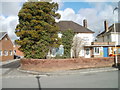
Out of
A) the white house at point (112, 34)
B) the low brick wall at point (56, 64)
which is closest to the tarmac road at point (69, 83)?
the low brick wall at point (56, 64)

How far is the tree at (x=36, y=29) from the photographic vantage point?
16938 mm

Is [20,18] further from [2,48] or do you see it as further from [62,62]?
[2,48]

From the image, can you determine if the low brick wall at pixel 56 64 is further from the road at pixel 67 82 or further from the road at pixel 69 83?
→ the road at pixel 69 83

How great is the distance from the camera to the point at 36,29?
17.2 m

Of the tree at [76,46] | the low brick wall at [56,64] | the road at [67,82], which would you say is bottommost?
the road at [67,82]

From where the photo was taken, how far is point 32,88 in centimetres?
855

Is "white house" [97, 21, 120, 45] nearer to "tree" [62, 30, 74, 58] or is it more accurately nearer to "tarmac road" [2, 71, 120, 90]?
"tree" [62, 30, 74, 58]

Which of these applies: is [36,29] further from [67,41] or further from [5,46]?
[5,46]

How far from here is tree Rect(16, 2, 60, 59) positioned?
16938mm

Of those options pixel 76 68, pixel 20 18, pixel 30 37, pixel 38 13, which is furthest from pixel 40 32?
pixel 76 68

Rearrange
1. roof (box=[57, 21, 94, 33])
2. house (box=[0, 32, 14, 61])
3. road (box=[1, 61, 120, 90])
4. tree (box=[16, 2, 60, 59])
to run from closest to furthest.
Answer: road (box=[1, 61, 120, 90]) → tree (box=[16, 2, 60, 59]) → roof (box=[57, 21, 94, 33]) → house (box=[0, 32, 14, 61])

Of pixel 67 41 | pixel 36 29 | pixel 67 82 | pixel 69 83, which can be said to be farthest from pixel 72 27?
pixel 69 83

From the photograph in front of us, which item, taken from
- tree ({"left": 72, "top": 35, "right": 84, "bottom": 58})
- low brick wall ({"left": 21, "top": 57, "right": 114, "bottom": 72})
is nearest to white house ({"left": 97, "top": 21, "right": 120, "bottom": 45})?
tree ({"left": 72, "top": 35, "right": 84, "bottom": 58})

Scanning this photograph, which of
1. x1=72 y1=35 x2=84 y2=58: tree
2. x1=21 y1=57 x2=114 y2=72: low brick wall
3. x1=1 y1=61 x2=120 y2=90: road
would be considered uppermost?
x1=72 y1=35 x2=84 y2=58: tree
